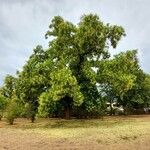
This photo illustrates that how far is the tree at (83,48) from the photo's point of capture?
4725cm

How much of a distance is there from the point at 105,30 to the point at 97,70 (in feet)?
15.5

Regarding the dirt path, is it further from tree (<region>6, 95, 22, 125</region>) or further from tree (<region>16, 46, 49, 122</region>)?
tree (<region>6, 95, 22, 125</region>)

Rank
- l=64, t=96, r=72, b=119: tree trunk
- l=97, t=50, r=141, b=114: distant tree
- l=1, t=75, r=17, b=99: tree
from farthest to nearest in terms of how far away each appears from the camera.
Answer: l=1, t=75, r=17, b=99: tree < l=97, t=50, r=141, b=114: distant tree < l=64, t=96, r=72, b=119: tree trunk

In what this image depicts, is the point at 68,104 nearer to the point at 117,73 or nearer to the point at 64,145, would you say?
the point at 117,73

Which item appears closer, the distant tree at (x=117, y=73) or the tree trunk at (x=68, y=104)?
the tree trunk at (x=68, y=104)

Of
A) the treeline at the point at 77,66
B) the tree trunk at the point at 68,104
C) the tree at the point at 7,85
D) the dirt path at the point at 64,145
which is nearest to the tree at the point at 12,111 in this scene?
the treeline at the point at 77,66

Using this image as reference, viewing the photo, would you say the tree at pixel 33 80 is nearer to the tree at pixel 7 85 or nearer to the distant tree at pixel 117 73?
the distant tree at pixel 117 73

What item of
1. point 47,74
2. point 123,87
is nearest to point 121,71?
point 123,87

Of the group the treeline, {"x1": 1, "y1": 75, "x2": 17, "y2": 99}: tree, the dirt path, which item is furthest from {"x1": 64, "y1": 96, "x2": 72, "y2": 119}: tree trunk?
{"x1": 1, "y1": 75, "x2": 17, "y2": 99}: tree

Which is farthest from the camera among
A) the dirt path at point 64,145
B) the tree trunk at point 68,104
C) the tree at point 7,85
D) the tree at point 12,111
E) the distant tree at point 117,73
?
the tree at point 7,85

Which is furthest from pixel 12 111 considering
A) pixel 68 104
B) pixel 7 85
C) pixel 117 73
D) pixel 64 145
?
pixel 7 85

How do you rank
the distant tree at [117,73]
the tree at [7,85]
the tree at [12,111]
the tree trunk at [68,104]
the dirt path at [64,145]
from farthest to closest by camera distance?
1. the tree at [7,85]
2. the tree at [12,111]
3. the distant tree at [117,73]
4. the tree trunk at [68,104]
5. the dirt path at [64,145]

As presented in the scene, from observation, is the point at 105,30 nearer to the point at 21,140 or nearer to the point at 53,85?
the point at 53,85

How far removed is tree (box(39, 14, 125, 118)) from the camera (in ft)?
155
